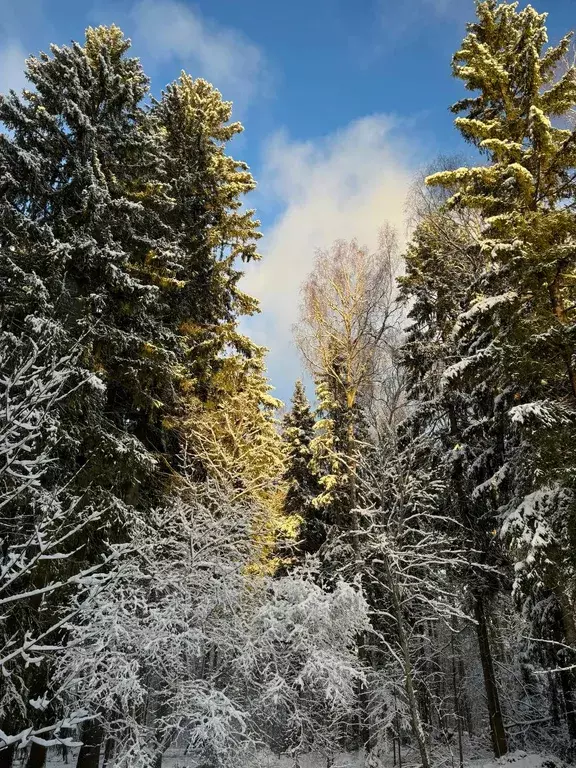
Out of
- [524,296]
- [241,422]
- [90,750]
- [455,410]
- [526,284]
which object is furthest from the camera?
[455,410]

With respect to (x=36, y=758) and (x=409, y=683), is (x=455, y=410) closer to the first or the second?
(x=409, y=683)

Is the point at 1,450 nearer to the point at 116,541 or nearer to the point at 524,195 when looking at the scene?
the point at 116,541

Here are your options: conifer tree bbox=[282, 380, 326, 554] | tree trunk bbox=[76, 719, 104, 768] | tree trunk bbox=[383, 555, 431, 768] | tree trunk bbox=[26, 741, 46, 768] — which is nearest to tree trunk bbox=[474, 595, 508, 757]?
tree trunk bbox=[383, 555, 431, 768]

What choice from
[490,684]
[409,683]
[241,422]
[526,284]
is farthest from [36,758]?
[526,284]

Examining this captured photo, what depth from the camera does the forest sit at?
8.22 metres

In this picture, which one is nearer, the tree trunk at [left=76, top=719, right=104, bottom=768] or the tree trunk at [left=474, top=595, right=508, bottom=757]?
the tree trunk at [left=76, top=719, right=104, bottom=768]

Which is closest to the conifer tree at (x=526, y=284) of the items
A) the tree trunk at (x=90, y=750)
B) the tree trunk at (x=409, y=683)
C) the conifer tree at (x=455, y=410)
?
the conifer tree at (x=455, y=410)

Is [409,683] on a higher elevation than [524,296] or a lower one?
lower

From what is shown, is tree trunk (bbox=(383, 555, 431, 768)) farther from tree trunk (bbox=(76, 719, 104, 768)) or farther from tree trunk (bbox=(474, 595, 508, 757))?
tree trunk (bbox=(76, 719, 104, 768))

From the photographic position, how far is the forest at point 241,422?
27.0ft

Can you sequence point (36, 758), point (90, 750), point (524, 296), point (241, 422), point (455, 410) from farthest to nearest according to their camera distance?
1. point (455, 410)
2. point (241, 422)
3. point (524, 296)
4. point (90, 750)
5. point (36, 758)

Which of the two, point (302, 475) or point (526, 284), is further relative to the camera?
point (302, 475)

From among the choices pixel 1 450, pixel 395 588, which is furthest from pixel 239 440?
pixel 1 450

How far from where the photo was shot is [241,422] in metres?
14.8
